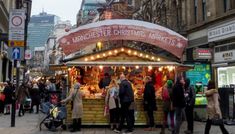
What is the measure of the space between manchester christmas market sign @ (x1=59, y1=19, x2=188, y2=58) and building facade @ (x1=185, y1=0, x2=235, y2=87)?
457 cm

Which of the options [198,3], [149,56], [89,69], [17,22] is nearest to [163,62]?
[149,56]

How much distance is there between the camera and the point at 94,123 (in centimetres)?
1616

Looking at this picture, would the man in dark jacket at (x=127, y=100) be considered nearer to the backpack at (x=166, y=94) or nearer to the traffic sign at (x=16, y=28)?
the backpack at (x=166, y=94)

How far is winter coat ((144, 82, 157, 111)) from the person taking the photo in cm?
1499

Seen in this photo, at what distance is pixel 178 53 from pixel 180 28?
14.4 meters

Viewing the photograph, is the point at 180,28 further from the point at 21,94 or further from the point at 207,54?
the point at 21,94

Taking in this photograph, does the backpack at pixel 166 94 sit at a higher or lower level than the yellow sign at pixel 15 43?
lower

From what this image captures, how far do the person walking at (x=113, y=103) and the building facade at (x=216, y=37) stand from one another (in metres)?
7.66

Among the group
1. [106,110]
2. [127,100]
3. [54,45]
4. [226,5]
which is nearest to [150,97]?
[127,100]

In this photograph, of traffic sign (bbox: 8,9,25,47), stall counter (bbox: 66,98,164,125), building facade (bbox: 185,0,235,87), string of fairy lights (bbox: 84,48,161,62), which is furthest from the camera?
building facade (bbox: 185,0,235,87)

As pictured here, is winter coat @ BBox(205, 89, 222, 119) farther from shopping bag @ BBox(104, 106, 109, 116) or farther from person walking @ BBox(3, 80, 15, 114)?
person walking @ BBox(3, 80, 15, 114)

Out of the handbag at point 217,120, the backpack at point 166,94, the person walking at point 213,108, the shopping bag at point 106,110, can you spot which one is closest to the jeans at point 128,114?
the shopping bag at point 106,110

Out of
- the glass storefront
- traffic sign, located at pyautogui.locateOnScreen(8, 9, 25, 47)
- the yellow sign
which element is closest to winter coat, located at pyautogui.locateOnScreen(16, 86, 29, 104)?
the yellow sign

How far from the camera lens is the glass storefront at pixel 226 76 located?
921 inches
